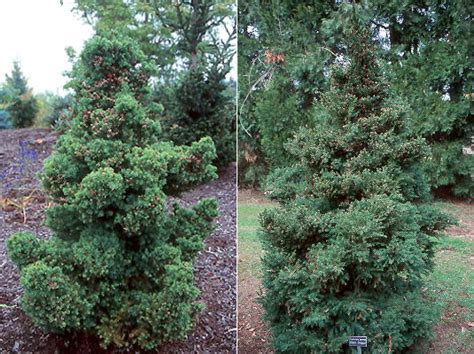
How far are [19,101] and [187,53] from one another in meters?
0.83

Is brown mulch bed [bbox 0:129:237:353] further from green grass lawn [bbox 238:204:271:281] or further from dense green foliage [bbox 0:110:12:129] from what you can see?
green grass lawn [bbox 238:204:271:281]

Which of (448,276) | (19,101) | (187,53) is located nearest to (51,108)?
(19,101)

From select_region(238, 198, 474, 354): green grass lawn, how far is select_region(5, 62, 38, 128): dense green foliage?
113cm

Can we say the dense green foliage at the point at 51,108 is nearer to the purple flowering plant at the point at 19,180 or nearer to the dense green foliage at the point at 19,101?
the dense green foliage at the point at 19,101

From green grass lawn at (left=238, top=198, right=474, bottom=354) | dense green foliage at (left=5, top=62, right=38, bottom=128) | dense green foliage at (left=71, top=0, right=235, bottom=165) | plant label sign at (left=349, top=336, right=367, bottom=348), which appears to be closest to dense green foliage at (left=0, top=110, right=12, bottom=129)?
dense green foliage at (left=5, top=62, right=38, bottom=128)

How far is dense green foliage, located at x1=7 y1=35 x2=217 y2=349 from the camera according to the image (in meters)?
1.77

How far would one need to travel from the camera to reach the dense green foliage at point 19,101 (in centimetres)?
240

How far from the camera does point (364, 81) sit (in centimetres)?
212

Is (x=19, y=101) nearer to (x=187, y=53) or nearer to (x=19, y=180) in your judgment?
(x=19, y=180)

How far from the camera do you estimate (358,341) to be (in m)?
1.96

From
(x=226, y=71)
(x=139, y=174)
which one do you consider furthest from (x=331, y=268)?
(x=226, y=71)

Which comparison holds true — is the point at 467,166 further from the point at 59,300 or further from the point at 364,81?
the point at 59,300

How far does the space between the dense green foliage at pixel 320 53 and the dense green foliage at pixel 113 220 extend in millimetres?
1268

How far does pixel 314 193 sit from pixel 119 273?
2.59 feet
